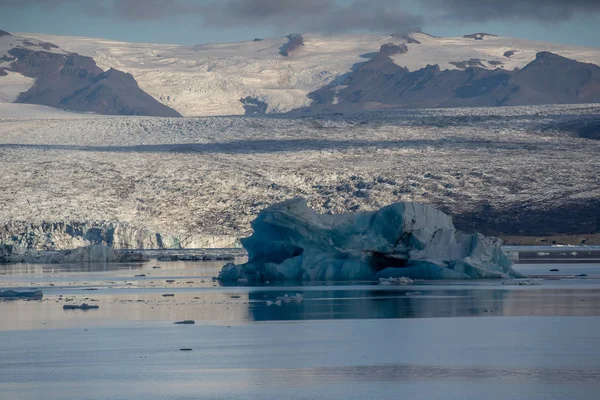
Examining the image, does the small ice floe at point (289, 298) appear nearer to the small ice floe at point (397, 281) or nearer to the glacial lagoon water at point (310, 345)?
the glacial lagoon water at point (310, 345)

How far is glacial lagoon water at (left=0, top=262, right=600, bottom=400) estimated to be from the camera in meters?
11.1

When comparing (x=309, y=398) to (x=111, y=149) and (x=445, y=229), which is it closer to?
(x=445, y=229)

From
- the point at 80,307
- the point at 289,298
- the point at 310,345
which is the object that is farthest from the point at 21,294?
the point at 310,345

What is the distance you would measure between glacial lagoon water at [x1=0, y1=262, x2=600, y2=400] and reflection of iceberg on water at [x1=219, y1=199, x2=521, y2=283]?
12.4ft

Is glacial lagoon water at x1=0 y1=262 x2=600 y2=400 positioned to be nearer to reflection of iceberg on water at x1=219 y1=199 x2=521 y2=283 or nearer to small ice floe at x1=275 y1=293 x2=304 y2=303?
small ice floe at x1=275 y1=293 x2=304 y2=303

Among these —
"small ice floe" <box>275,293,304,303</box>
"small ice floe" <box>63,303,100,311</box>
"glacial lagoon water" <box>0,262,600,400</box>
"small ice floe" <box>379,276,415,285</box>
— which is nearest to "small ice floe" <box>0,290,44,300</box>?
"glacial lagoon water" <box>0,262,600,400</box>

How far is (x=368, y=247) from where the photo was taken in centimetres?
2827

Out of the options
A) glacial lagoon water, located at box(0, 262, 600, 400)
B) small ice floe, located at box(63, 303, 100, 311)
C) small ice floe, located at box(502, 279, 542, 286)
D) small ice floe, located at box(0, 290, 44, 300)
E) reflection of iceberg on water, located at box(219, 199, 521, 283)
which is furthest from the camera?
reflection of iceberg on water, located at box(219, 199, 521, 283)

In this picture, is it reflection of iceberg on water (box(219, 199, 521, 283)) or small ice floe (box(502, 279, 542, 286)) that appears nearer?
small ice floe (box(502, 279, 542, 286))

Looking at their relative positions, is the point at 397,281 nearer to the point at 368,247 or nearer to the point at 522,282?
the point at 368,247

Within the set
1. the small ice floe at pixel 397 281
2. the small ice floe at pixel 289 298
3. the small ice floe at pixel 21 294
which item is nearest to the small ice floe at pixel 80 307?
Answer: the small ice floe at pixel 21 294

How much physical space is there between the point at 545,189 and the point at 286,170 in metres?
16.8

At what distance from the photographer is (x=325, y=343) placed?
14.7 m

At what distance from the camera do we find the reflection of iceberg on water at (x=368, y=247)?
2834 centimetres
